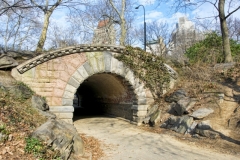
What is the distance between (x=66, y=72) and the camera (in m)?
9.59

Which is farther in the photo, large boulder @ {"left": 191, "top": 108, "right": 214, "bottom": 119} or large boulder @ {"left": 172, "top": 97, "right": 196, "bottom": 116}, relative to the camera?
large boulder @ {"left": 172, "top": 97, "right": 196, "bottom": 116}

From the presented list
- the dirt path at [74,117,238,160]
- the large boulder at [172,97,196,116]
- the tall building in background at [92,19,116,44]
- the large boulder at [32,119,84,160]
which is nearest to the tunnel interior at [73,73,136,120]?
the large boulder at [172,97,196,116]

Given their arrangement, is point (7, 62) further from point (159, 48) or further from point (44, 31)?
point (159, 48)

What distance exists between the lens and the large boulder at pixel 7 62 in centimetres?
897

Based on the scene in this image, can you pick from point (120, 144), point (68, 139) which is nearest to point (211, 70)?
point (120, 144)

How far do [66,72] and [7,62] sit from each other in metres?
2.30

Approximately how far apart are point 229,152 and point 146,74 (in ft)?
18.6

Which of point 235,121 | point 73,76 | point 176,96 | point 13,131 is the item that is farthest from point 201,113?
point 13,131

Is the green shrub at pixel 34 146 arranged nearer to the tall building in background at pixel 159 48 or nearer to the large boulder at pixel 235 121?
the large boulder at pixel 235 121

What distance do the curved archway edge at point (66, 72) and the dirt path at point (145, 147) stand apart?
1634 mm

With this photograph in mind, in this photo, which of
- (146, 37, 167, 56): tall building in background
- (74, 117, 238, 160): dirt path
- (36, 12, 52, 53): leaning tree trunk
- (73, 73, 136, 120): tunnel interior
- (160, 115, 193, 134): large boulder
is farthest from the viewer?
(146, 37, 167, 56): tall building in background

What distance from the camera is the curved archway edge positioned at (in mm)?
9148

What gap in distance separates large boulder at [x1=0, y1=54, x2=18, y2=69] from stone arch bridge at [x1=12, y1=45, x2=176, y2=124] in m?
0.29

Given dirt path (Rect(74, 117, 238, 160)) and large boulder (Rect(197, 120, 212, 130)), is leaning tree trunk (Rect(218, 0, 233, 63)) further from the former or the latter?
dirt path (Rect(74, 117, 238, 160))
